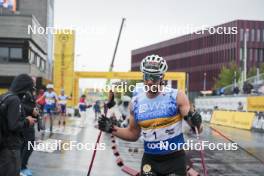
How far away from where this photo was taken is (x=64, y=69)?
39.8 meters

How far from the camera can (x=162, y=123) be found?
197 inches

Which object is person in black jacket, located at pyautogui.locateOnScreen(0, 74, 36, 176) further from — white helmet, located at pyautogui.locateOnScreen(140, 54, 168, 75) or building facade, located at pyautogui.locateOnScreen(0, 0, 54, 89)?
building facade, located at pyautogui.locateOnScreen(0, 0, 54, 89)

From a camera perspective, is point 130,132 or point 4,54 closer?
point 130,132

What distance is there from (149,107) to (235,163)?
7906 mm

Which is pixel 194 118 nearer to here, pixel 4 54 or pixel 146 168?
pixel 146 168

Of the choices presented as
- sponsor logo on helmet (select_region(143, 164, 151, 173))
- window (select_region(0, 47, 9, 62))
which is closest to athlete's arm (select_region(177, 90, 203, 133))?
sponsor logo on helmet (select_region(143, 164, 151, 173))

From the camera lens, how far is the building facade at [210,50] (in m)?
93.2

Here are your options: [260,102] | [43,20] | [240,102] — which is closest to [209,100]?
[240,102]

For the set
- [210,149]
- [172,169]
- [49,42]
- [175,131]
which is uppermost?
[49,42]

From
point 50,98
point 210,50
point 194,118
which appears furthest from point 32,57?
point 194,118

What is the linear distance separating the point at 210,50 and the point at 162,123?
97.5 m

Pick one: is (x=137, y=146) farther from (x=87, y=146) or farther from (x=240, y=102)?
(x=240, y=102)

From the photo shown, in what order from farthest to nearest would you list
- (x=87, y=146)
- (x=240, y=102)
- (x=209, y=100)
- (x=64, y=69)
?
(x=209, y=100) → (x=64, y=69) → (x=240, y=102) → (x=87, y=146)

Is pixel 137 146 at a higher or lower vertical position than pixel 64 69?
lower
